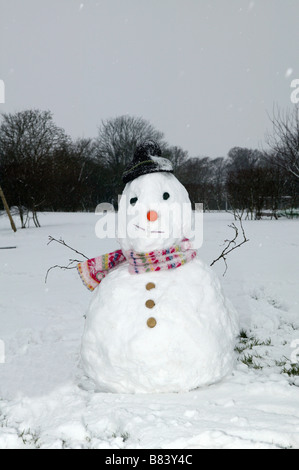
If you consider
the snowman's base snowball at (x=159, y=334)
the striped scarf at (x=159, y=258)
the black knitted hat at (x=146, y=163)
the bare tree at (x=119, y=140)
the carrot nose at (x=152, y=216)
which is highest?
the bare tree at (x=119, y=140)

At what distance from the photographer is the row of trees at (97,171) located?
17219 millimetres

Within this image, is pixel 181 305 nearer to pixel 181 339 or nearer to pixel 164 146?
pixel 181 339

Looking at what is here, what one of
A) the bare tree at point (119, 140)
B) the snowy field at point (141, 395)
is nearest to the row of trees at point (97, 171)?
the bare tree at point (119, 140)

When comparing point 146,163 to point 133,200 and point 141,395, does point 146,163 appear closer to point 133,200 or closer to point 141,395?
point 133,200

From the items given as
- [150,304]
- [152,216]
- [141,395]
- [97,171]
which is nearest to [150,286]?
[150,304]

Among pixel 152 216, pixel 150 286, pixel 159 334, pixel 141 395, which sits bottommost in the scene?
pixel 141 395

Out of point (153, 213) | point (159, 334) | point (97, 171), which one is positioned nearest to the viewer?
point (159, 334)

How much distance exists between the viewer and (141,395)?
2668 millimetres

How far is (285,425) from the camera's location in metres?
2.21

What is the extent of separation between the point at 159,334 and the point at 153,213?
0.91 metres

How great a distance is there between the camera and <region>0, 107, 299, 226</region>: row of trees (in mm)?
17219

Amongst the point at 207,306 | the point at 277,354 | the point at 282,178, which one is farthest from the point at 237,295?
the point at 282,178

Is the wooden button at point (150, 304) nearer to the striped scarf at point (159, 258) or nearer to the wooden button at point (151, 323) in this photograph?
the wooden button at point (151, 323)

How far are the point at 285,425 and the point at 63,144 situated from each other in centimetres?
3712
